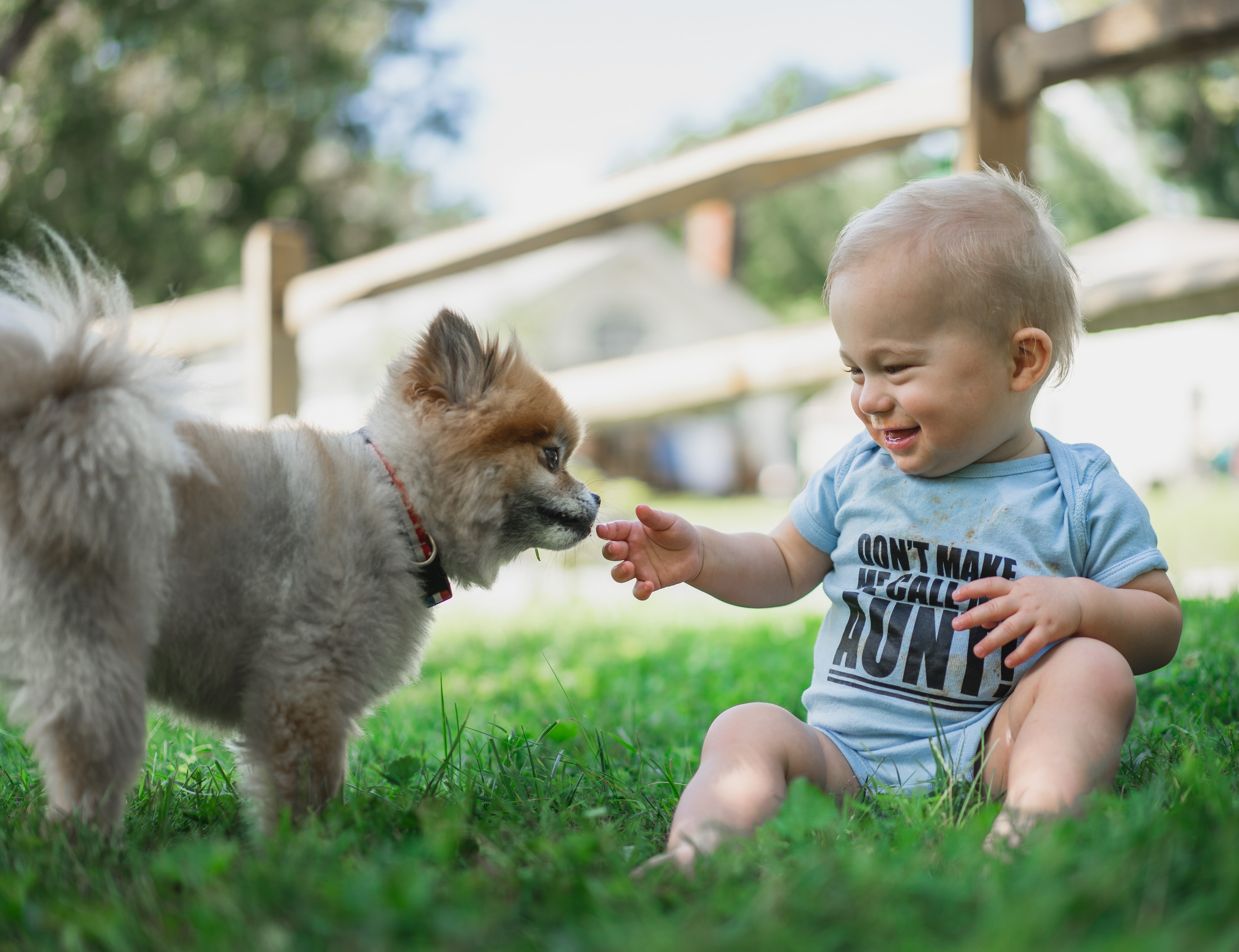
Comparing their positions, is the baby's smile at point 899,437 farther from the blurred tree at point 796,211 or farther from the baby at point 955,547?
the blurred tree at point 796,211

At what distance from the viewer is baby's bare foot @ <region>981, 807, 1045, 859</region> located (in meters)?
1.55

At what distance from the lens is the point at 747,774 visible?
1930 mm

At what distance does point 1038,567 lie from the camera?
7.20 feet

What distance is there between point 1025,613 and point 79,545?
5.75 feet

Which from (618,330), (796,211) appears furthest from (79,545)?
(796,211)

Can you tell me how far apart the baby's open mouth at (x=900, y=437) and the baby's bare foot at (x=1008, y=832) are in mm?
850

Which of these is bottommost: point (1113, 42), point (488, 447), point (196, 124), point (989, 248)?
point (488, 447)

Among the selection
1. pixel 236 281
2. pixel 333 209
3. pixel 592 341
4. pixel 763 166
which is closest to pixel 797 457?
pixel 592 341

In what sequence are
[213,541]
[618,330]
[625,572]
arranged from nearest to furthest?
[213,541] < [625,572] < [618,330]

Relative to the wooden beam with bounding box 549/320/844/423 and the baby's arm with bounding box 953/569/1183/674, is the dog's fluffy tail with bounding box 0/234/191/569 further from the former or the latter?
the wooden beam with bounding box 549/320/844/423

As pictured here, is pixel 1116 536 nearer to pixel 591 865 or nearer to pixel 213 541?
pixel 591 865

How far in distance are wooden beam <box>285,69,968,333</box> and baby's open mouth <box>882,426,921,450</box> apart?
2.28m

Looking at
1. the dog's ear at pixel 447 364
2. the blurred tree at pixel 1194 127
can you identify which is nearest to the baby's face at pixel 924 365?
the dog's ear at pixel 447 364

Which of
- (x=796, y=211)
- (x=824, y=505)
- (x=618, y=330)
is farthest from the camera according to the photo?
(x=796, y=211)
